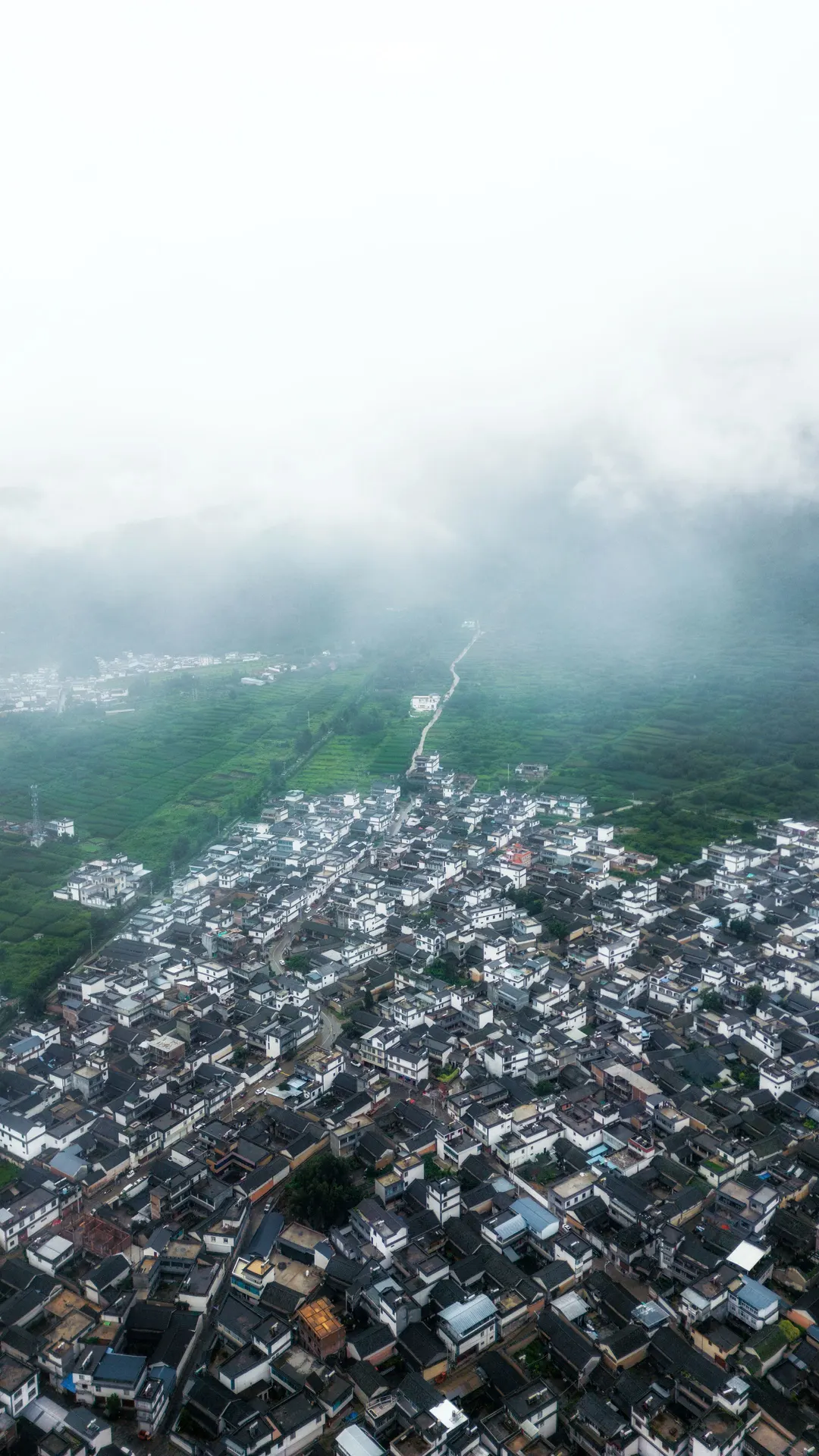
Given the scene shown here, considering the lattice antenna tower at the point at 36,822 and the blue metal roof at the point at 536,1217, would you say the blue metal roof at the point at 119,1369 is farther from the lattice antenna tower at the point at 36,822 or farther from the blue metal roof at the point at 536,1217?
the lattice antenna tower at the point at 36,822

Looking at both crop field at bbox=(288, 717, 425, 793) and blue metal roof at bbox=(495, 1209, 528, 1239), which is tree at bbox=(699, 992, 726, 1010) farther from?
crop field at bbox=(288, 717, 425, 793)

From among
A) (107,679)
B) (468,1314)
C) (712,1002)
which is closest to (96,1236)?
(468,1314)

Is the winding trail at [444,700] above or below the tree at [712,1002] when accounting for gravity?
above

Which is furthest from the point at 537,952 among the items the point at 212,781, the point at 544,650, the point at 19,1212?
the point at 544,650

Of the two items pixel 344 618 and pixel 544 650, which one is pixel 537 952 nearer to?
pixel 544 650

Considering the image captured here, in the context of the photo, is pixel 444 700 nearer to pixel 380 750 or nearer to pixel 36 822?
pixel 380 750

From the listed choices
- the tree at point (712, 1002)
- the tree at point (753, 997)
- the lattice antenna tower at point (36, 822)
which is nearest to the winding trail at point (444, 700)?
the lattice antenna tower at point (36, 822)

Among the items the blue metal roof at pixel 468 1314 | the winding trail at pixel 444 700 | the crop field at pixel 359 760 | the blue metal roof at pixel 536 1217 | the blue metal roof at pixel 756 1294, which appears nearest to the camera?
the blue metal roof at pixel 468 1314
